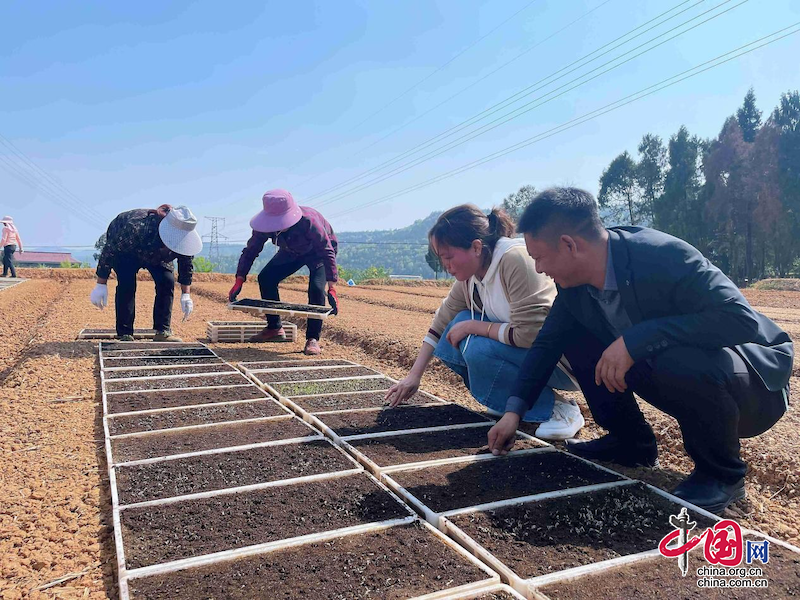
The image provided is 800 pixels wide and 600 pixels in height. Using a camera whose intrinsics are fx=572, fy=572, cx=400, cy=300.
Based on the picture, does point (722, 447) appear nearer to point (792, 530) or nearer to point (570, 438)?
point (792, 530)

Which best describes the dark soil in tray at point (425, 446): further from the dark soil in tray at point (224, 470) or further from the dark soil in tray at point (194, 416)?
the dark soil in tray at point (194, 416)

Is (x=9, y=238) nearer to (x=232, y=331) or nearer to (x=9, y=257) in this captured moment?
(x=9, y=257)

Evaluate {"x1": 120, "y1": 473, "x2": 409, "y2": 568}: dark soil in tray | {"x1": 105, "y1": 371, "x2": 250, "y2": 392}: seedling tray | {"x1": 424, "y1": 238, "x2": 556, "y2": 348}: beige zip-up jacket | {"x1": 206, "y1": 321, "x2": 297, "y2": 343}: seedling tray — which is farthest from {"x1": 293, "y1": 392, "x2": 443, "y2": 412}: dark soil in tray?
{"x1": 206, "y1": 321, "x2": 297, "y2": 343}: seedling tray

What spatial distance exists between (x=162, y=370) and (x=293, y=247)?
1.63 m

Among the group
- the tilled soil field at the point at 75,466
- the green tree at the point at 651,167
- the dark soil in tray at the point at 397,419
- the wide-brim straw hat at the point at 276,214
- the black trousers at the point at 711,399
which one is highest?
the green tree at the point at 651,167

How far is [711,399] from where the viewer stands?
186 cm

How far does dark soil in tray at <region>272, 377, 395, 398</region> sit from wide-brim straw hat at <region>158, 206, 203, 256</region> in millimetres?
1944

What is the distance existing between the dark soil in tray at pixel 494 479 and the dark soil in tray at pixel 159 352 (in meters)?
3.14

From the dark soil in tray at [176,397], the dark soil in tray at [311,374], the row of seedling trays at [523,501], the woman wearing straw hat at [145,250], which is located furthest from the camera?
the woman wearing straw hat at [145,250]

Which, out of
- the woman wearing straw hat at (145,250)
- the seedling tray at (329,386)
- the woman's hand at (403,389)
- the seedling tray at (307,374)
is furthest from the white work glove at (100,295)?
the woman's hand at (403,389)

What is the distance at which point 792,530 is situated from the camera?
195cm

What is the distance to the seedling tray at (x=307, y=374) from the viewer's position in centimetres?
391

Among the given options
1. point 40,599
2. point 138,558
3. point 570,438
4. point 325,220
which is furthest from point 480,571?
point 325,220

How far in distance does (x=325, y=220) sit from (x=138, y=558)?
4.08m
